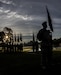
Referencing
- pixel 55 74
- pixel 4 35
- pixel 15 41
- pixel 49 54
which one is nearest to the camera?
pixel 55 74

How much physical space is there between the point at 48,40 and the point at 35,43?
58.5ft

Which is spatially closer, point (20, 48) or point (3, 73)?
point (3, 73)

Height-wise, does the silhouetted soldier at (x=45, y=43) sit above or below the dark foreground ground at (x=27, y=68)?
above

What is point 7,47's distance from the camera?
28.8 m

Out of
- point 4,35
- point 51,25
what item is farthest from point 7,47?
point 51,25

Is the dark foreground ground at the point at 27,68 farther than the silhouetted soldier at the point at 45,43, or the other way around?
the silhouetted soldier at the point at 45,43

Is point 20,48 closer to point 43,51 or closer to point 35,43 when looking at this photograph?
point 35,43

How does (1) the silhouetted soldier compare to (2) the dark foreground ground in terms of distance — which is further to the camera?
(1) the silhouetted soldier

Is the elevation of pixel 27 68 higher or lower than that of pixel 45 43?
lower

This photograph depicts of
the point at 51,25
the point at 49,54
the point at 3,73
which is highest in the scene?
the point at 51,25

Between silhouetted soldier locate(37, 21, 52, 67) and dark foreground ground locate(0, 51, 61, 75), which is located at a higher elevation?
silhouetted soldier locate(37, 21, 52, 67)

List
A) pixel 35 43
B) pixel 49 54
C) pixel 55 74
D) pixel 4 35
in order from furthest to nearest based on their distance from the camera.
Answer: pixel 4 35, pixel 35 43, pixel 49 54, pixel 55 74

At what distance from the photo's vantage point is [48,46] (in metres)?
10.4

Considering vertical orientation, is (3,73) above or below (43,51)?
below
